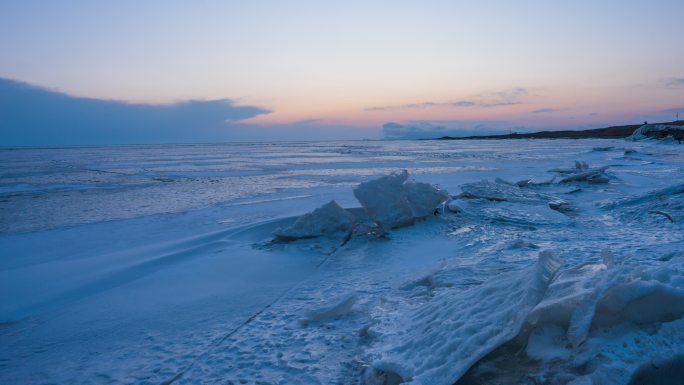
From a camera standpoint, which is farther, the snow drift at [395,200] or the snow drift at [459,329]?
the snow drift at [395,200]

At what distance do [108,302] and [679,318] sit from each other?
3644 millimetres

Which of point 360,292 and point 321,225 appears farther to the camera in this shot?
point 321,225

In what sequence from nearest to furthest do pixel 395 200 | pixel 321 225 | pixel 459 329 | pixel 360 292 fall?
1. pixel 459 329
2. pixel 360 292
3. pixel 321 225
4. pixel 395 200

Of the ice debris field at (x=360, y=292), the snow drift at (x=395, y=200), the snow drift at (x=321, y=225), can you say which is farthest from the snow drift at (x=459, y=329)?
the snow drift at (x=395, y=200)

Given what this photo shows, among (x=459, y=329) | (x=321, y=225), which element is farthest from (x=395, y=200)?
(x=459, y=329)

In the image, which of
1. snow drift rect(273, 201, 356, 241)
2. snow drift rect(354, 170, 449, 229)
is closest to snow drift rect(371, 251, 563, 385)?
snow drift rect(273, 201, 356, 241)

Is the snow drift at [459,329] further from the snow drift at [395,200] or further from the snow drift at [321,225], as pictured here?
the snow drift at [395,200]

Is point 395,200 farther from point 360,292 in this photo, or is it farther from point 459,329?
point 459,329

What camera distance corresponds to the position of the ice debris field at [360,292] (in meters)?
1.86

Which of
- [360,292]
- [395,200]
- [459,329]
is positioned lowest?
[360,292]

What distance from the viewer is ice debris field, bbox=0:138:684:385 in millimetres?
1861

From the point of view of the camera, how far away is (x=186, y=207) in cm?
790

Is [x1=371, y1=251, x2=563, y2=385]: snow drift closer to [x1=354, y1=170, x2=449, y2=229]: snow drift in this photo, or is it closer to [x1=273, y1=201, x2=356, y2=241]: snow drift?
[x1=273, y1=201, x2=356, y2=241]: snow drift

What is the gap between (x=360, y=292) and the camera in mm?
3455
